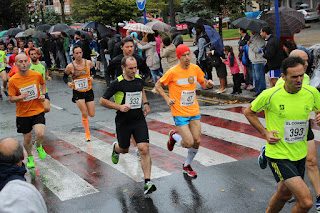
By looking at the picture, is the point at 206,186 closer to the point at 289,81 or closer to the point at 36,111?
the point at 289,81

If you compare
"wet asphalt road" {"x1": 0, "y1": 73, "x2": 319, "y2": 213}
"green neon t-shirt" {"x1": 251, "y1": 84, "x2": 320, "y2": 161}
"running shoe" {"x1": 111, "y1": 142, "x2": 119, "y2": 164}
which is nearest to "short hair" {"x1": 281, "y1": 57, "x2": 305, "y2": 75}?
"green neon t-shirt" {"x1": 251, "y1": 84, "x2": 320, "y2": 161}

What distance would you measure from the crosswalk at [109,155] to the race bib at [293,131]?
9.48ft

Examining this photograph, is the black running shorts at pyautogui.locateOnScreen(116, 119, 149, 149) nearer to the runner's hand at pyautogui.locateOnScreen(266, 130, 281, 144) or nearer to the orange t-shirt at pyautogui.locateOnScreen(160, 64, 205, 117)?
the orange t-shirt at pyautogui.locateOnScreen(160, 64, 205, 117)

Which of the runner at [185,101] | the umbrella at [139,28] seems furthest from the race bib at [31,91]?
the umbrella at [139,28]

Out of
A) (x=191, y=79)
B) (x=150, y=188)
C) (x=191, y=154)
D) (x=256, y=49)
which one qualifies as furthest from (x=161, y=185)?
(x=256, y=49)

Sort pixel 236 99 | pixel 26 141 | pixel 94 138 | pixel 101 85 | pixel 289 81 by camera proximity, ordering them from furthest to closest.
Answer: pixel 101 85, pixel 236 99, pixel 94 138, pixel 26 141, pixel 289 81

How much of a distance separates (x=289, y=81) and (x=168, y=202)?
248cm

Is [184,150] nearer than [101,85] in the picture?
Yes

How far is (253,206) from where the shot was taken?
5.93 m

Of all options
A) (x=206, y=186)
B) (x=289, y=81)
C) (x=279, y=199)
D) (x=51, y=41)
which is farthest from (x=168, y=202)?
(x=51, y=41)

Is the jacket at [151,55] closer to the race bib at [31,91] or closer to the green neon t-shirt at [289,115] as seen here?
the race bib at [31,91]

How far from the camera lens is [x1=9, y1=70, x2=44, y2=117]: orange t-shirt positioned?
805 centimetres

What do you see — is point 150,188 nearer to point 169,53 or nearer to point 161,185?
point 161,185

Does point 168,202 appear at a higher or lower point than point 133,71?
lower
